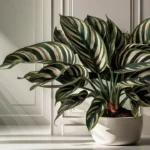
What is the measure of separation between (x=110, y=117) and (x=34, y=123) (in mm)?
356

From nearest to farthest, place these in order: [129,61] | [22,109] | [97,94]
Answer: [129,61] → [97,94] → [22,109]

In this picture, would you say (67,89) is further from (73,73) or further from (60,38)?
(60,38)

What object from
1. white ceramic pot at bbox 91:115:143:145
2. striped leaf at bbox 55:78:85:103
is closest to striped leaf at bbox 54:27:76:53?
striped leaf at bbox 55:78:85:103

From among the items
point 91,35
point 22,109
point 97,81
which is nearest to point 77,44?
point 91,35

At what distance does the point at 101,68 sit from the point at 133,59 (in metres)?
0.09

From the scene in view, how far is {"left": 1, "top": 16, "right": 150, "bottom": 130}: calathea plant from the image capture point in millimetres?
943

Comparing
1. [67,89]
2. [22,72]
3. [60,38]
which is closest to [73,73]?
[67,89]

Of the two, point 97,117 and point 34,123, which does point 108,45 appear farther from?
point 34,123

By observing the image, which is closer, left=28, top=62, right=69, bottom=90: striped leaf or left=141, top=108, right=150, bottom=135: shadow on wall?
left=28, top=62, right=69, bottom=90: striped leaf

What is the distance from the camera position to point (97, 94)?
1062mm

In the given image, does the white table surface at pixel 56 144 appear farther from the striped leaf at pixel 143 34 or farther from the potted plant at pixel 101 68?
the striped leaf at pixel 143 34

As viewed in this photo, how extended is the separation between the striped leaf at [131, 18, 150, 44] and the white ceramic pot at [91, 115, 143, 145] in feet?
0.71

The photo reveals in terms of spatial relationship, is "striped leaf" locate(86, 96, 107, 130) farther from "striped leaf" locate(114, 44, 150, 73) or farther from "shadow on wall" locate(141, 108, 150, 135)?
"shadow on wall" locate(141, 108, 150, 135)

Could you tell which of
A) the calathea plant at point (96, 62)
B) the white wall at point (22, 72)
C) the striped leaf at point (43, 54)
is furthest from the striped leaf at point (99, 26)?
the white wall at point (22, 72)
